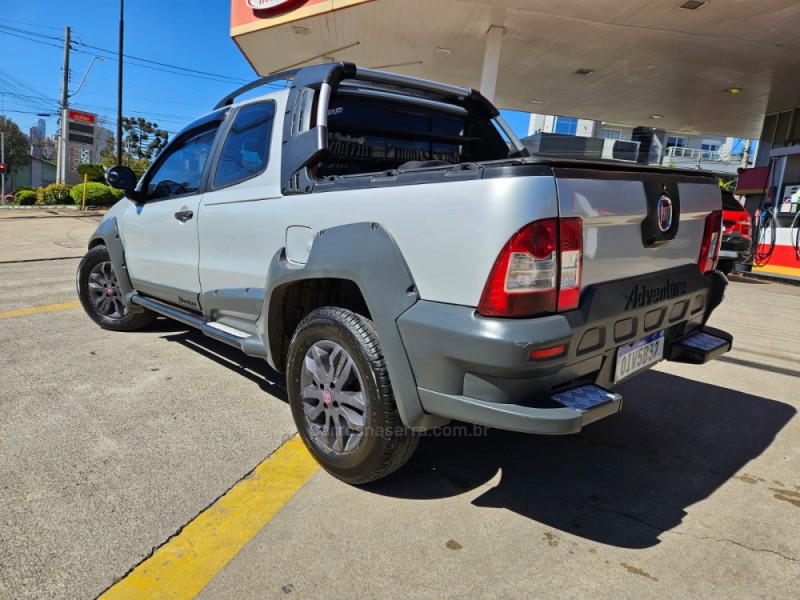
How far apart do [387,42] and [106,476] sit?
38.9 feet

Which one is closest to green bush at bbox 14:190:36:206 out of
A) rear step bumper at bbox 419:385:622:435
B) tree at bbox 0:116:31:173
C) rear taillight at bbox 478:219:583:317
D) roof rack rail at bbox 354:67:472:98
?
roof rack rail at bbox 354:67:472:98

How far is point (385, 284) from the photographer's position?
2.13m

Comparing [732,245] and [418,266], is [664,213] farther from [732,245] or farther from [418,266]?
[732,245]

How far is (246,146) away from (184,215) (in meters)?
0.75

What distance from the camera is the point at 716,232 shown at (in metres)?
2.88

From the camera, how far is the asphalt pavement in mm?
1904

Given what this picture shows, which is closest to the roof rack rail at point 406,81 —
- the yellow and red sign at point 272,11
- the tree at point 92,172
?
the yellow and red sign at point 272,11

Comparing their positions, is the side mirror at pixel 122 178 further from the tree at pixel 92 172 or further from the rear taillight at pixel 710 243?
the tree at pixel 92 172

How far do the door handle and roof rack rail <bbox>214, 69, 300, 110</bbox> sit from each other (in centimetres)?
79

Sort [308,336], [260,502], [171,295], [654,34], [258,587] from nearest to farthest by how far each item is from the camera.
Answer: [258,587], [260,502], [308,336], [171,295], [654,34]

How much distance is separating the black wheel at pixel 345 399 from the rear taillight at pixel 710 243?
1812 millimetres

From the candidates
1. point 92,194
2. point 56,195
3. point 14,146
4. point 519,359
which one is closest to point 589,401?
point 519,359

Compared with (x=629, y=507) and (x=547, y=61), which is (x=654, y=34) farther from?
(x=629, y=507)

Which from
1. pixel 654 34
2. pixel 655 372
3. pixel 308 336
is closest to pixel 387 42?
pixel 654 34
